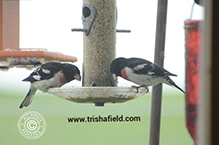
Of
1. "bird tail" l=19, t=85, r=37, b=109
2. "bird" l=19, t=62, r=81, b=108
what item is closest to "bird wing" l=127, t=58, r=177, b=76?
"bird" l=19, t=62, r=81, b=108

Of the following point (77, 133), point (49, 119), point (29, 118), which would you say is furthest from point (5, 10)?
point (77, 133)

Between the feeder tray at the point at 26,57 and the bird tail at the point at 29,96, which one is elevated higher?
the feeder tray at the point at 26,57

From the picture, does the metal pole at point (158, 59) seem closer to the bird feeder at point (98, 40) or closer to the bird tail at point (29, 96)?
the bird feeder at point (98, 40)

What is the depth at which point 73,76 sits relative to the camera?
4.31 feet

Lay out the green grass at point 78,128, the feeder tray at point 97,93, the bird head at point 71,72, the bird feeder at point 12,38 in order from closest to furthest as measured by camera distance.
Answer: the feeder tray at point 97,93
the bird feeder at point 12,38
the bird head at point 71,72
the green grass at point 78,128

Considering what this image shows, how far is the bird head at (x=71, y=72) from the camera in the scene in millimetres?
1299

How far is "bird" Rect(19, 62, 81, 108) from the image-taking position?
1.27 meters

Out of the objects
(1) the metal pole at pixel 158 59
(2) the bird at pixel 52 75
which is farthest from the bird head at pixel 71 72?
(1) the metal pole at pixel 158 59

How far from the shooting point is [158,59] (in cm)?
130

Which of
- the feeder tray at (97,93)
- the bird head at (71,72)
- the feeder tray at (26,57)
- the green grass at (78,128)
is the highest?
the feeder tray at (26,57)

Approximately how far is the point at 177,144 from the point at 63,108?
221 cm

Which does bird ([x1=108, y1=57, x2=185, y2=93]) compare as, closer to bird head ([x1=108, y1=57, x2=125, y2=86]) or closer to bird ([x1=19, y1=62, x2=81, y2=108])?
bird head ([x1=108, y1=57, x2=125, y2=86])

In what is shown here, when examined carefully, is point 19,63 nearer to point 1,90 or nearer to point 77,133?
point 1,90

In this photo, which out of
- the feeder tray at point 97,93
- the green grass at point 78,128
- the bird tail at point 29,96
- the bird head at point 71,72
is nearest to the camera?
the feeder tray at point 97,93
